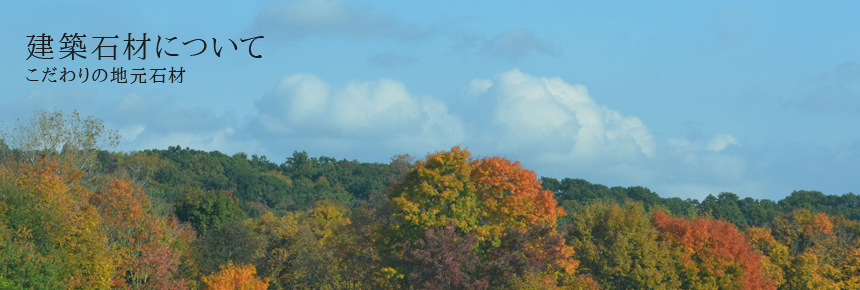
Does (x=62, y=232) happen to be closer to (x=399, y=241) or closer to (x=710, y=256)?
(x=399, y=241)

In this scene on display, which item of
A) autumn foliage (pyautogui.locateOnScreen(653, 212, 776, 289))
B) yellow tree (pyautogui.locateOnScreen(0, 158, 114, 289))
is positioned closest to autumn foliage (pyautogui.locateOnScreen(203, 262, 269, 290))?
yellow tree (pyautogui.locateOnScreen(0, 158, 114, 289))

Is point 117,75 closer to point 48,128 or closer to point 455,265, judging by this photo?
point 455,265

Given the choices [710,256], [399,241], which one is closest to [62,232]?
[399,241]

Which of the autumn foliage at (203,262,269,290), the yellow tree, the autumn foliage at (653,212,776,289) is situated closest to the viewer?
the yellow tree

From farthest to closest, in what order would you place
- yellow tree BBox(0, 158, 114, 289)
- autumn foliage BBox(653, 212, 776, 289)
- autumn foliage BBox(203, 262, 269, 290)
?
autumn foliage BBox(653, 212, 776, 289) → autumn foliage BBox(203, 262, 269, 290) → yellow tree BBox(0, 158, 114, 289)

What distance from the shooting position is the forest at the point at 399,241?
61750mm

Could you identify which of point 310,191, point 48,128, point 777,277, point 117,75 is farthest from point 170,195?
point 117,75

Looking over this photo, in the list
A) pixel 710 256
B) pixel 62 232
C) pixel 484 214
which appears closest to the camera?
pixel 62 232

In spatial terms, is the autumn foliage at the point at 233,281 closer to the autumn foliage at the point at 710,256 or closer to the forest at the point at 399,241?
the forest at the point at 399,241

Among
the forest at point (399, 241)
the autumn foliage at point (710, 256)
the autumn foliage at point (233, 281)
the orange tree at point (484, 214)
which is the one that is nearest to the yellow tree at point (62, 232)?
the forest at point (399, 241)

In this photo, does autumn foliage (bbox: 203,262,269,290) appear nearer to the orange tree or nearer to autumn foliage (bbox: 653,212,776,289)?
the orange tree

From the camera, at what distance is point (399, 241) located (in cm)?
7119

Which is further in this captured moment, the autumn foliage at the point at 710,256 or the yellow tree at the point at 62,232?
the autumn foliage at the point at 710,256

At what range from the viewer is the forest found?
61.8 meters
